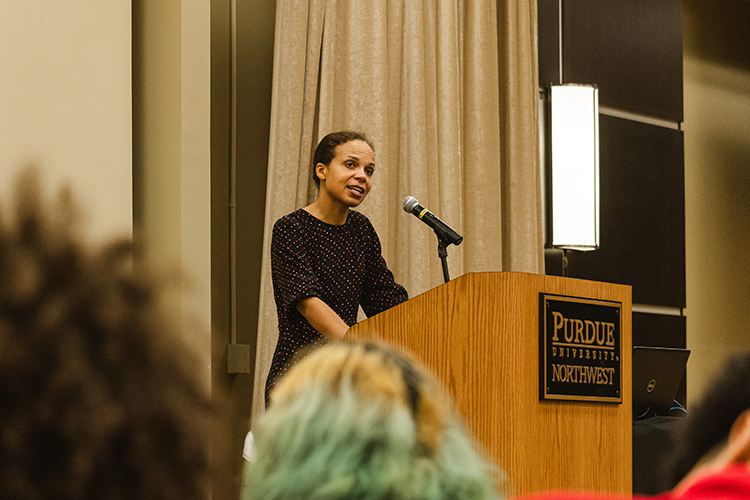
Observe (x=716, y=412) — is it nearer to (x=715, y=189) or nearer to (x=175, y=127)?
(x=175, y=127)

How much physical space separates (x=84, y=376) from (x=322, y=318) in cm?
185

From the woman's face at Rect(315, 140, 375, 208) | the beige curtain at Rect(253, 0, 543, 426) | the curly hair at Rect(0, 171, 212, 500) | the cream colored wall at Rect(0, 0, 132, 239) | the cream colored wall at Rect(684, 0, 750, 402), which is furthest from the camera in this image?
the cream colored wall at Rect(684, 0, 750, 402)

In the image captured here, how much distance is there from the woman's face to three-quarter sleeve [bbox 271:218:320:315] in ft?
0.49

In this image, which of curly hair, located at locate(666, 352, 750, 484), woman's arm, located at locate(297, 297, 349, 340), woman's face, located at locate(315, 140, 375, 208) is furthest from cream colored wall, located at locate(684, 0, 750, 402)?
curly hair, located at locate(666, 352, 750, 484)

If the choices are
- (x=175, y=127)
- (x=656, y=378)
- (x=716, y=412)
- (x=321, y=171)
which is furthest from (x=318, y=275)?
(x=716, y=412)

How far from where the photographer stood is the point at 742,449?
56cm

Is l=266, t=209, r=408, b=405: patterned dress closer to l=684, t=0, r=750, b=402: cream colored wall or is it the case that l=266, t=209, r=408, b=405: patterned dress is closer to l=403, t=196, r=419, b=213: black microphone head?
l=403, t=196, r=419, b=213: black microphone head

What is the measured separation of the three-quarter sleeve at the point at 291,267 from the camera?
2.26 meters

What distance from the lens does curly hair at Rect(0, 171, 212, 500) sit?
0.35 meters

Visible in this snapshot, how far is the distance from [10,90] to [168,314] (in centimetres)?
251

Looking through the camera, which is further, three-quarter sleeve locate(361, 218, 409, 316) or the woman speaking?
three-quarter sleeve locate(361, 218, 409, 316)

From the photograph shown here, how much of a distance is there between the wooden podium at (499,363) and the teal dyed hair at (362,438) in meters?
1.43

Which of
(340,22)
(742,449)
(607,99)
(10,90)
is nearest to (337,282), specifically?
(10,90)

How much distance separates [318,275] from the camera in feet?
7.79
